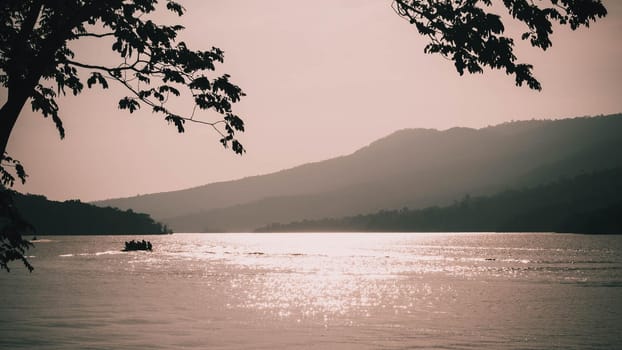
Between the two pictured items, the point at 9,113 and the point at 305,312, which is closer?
the point at 9,113

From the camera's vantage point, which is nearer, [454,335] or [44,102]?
[44,102]

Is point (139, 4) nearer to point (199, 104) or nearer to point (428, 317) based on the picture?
point (199, 104)

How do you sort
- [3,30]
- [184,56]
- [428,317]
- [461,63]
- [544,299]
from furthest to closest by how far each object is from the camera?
[544,299], [428,317], [184,56], [3,30], [461,63]

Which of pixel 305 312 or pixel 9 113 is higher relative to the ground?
pixel 9 113

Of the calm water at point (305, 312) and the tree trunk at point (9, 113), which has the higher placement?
the tree trunk at point (9, 113)

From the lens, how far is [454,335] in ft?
135

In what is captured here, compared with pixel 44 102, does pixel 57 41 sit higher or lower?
higher

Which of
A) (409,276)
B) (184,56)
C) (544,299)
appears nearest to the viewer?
(184,56)

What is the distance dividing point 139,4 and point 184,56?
4.84 ft

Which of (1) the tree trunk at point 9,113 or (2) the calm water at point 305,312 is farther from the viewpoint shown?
(2) the calm water at point 305,312

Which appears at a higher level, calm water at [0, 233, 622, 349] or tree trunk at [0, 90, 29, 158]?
tree trunk at [0, 90, 29, 158]

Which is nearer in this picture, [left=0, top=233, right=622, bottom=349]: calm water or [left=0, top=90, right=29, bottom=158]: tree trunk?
[left=0, top=90, right=29, bottom=158]: tree trunk

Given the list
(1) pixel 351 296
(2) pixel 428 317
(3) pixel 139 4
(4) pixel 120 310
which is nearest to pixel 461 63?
(3) pixel 139 4

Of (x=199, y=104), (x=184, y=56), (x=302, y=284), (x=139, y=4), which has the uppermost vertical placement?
(x=139, y=4)
